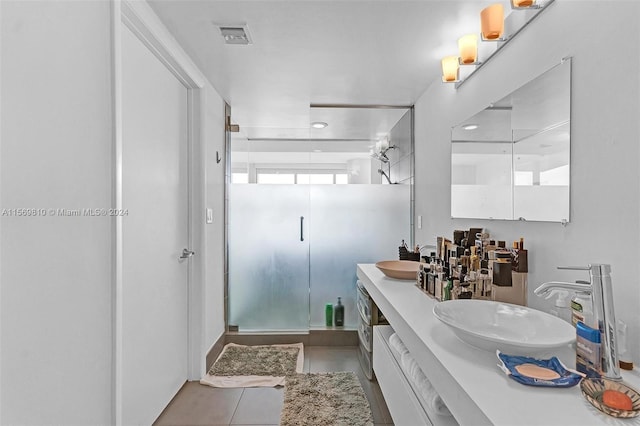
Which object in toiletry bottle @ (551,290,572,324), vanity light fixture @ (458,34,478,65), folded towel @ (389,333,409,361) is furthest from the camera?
vanity light fixture @ (458,34,478,65)

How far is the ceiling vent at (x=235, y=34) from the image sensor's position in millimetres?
1823

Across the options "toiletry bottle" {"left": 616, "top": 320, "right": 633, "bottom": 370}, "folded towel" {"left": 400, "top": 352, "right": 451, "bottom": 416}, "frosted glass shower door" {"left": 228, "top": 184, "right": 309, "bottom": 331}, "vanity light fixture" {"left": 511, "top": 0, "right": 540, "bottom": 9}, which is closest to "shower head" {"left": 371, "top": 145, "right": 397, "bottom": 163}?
"frosted glass shower door" {"left": 228, "top": 184, "right": 309, "bottom": 331}

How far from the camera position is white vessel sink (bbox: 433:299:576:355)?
0.95 meters

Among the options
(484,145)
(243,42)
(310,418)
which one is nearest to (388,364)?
(310,418)

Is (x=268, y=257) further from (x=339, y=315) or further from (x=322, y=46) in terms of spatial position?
(x=322, y=46)

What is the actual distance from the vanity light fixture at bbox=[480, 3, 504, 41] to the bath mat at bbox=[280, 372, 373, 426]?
2.12 meters

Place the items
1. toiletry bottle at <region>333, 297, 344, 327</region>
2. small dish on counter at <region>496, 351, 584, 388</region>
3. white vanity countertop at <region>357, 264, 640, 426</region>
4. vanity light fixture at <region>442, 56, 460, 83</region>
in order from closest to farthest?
white vanity countertop at <region>357, 264, 640, 426</region>, small dish on counter at <region>496, 351, 584, 388</region>, vanity light fixture at <region>442, 56, 460, 83</region>, toiletry bottle at <region>333, 297, 344, 327</region>

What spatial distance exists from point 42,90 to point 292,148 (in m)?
2.50

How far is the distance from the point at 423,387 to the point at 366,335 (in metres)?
1.30

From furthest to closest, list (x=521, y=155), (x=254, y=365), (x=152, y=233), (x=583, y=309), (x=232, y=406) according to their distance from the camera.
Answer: (x=254, y=365) → (x=232, y=406) → (x=152, y=233) → (x=521, y=155) → (x=583, y=309)

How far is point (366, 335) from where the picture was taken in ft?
8.54

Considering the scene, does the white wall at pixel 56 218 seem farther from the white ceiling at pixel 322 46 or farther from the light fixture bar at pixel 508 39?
the light fixture bar at pixel 508 39

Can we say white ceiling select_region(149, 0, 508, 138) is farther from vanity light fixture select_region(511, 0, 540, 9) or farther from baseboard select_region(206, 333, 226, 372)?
baseboard select_region(206, 333, 226, 372)

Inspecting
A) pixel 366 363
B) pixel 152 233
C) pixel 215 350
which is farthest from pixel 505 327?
pixel 215 350
